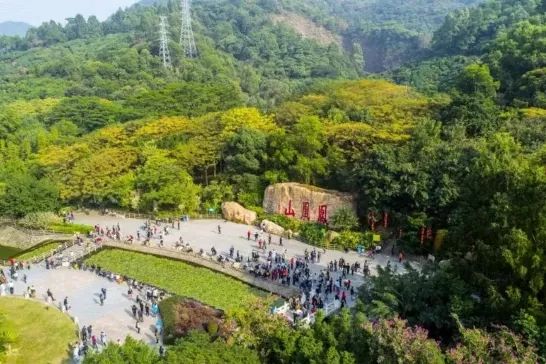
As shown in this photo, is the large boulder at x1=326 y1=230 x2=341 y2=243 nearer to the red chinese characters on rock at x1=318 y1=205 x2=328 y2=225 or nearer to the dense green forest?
the dense green forest

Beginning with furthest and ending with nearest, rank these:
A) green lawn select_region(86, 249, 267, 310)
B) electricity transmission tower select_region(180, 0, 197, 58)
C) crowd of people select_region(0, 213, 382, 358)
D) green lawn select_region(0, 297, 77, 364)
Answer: electricity transmission tower select_region(180, 0, 197, 58) < green lawn select_region(86, 249, 267, 310) < crowd of people select_region(0, 213, 382, 358) < green lawn select_region(0, 297, 77, 364)

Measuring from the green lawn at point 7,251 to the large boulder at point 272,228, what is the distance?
15.2m

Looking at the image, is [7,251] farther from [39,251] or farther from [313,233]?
[313,233]

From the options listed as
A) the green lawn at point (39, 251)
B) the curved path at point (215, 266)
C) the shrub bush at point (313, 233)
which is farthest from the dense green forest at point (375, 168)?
the curved path at point (215, 266)

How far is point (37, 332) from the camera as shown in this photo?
24.4 m

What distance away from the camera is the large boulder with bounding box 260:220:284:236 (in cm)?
3394

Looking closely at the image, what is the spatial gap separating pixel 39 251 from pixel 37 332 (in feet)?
34.0

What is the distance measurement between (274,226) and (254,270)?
593cm

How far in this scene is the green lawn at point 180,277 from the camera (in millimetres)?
26969

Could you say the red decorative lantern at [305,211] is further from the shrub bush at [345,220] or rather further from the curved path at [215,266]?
the curved path at [215,266]

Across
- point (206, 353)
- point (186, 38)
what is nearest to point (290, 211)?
point (206, 353)

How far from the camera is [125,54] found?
94250 millimetres

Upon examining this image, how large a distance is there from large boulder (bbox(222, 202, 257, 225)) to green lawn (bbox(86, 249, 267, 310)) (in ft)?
20.4

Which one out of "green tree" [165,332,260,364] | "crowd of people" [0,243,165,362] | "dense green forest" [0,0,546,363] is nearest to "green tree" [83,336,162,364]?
"dense green forest" [0,0,546,363]
